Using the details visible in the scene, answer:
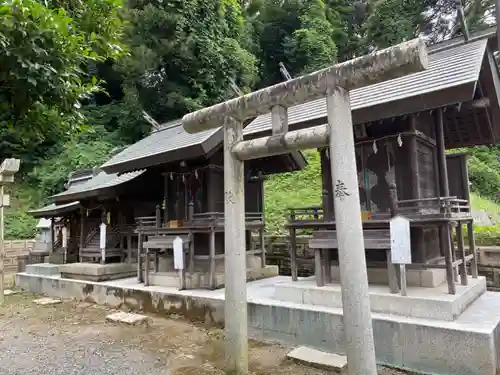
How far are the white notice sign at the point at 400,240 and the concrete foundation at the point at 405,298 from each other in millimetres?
631

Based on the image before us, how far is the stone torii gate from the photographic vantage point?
3.62m

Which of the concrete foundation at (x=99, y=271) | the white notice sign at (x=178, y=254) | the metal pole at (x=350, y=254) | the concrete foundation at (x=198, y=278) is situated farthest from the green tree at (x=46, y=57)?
the concrete foundation at (x=99, y=271)

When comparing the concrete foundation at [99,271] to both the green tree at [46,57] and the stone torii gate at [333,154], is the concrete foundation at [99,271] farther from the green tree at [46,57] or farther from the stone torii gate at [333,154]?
the stone torii gate at [333,154]

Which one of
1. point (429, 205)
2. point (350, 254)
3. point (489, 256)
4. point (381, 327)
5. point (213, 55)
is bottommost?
point (381, 327)

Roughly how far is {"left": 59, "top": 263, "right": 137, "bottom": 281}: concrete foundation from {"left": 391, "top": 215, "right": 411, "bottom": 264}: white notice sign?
28.2ft

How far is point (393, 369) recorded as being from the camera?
493 cm

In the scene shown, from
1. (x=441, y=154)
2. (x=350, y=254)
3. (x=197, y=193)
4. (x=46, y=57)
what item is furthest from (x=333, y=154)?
(x=197, y=193)

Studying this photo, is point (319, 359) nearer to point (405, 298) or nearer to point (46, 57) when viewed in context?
point (405, 298)

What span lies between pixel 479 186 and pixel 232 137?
1602 centimetres

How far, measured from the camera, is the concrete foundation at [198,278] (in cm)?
854

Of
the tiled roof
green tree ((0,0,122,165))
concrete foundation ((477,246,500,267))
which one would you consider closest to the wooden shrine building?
the tiled roof

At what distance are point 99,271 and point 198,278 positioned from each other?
12.8 ft

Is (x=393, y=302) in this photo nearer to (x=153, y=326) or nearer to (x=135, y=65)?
(x=153, y=326)

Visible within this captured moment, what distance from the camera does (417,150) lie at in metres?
6.50
